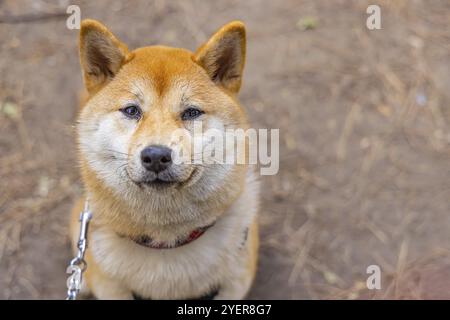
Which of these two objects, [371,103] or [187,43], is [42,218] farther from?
[371,103]

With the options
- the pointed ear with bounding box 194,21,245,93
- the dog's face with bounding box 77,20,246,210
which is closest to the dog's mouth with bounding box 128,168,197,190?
the dog's face with bounding box 77,20,246,210

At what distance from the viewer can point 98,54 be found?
2959 millimetres

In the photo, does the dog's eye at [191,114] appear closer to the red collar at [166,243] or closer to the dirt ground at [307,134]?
the red collar at [166,243]

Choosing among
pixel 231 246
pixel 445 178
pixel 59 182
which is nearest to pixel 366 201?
pixel 445 178

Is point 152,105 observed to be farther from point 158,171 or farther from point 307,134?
point 307,134

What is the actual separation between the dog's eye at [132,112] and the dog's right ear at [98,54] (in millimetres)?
249

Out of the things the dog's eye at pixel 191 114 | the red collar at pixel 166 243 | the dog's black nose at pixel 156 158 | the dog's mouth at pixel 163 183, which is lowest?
the red collar at pixel 166 243

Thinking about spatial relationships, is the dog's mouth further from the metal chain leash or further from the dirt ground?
the dirt ground

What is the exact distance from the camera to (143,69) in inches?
115

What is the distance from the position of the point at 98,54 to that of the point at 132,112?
37cm

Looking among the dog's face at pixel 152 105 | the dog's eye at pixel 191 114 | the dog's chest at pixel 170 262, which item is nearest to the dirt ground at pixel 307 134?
the dog's chest at pixel 170 262

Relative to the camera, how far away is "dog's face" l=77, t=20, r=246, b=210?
2.74 metres

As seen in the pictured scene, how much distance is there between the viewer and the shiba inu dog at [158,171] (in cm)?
279

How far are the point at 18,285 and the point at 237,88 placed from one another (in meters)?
2.14
